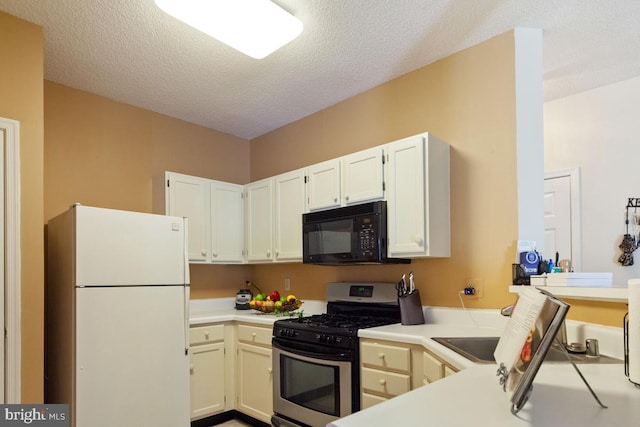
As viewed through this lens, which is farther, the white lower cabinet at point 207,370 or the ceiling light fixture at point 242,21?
the white lower cabinet at point 207,370

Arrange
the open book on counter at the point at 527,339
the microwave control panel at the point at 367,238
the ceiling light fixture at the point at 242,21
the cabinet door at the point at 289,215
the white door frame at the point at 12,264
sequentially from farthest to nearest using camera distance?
the cabinet door at the point at 289,215
the microwave control panel at the point at 367,238
the white door frame at the point at 12,264
the ceiling light fixture at the point at 242,21
the open book on counter at the point at 527,339

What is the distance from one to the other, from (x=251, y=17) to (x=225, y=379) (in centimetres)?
263

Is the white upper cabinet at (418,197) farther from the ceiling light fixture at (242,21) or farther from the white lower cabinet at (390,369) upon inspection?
the ceiling light fixture at (242,21)

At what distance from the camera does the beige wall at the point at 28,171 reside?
2230mm

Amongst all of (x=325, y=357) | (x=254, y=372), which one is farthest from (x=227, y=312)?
(x=325, y=357)

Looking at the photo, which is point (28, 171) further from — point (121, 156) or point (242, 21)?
point (242, 21)

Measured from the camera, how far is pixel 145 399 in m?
2.57

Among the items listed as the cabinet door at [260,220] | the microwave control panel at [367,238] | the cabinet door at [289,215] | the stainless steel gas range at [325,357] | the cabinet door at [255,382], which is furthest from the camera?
the cabinet door at [260,220]

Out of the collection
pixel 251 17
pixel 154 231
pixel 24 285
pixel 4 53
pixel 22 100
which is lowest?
pixel 24 285

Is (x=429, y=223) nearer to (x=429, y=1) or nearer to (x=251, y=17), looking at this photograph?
(x=429, y=1)

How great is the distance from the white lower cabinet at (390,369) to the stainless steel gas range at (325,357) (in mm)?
63

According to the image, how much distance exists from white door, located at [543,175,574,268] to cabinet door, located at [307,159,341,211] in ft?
6.47

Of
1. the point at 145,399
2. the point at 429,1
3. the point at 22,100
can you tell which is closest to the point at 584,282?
the point at 429,1

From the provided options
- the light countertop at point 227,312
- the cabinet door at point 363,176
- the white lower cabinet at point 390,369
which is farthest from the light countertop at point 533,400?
the light countertop at point 227,312
